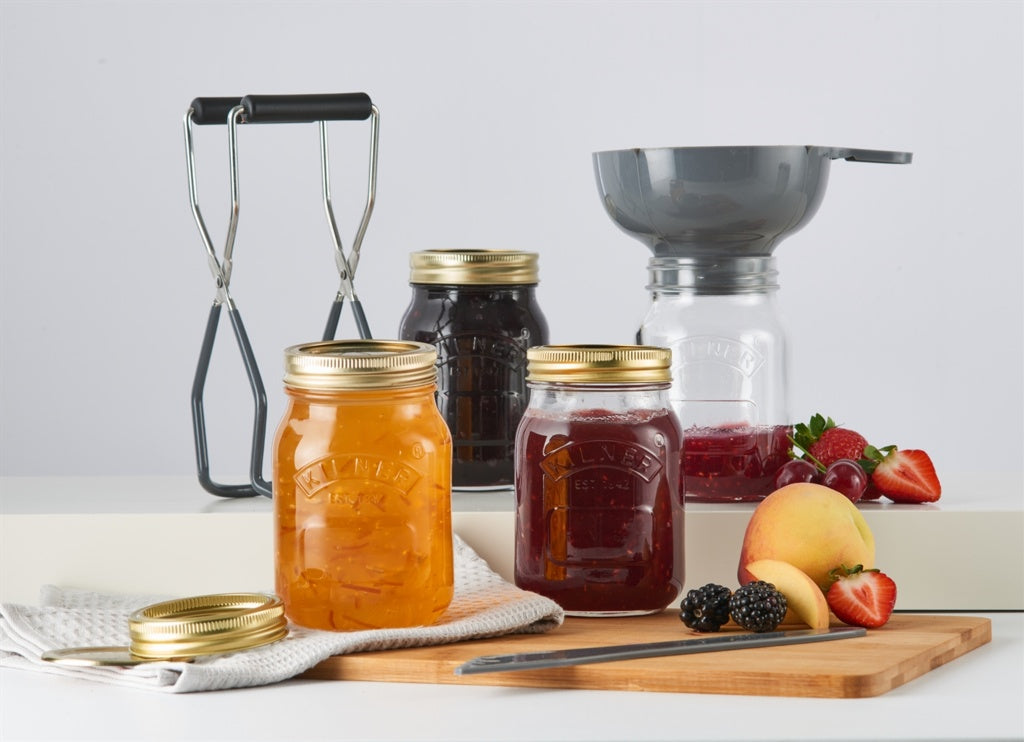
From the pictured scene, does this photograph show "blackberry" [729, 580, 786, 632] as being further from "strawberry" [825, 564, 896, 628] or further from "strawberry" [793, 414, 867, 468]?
"strawberry" [793, 414, 867, 468]

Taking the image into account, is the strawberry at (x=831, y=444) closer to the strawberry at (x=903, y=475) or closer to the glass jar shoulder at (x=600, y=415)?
the strawberry at (x=903, y=475)

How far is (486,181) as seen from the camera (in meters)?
2.78

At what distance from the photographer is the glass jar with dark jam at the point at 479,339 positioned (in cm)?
146

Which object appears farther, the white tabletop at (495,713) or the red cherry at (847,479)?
the red cherry at (847,479)

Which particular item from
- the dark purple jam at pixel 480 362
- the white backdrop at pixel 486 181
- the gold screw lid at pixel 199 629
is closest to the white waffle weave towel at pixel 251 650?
the gold screw lid at pixel 199 629

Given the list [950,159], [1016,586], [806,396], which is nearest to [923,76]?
[950,159]

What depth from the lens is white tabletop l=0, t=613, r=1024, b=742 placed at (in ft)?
3.28

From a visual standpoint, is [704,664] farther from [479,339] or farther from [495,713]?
[479,339]

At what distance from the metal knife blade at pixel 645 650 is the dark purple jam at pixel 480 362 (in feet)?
1.17

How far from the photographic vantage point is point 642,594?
1.27 meters

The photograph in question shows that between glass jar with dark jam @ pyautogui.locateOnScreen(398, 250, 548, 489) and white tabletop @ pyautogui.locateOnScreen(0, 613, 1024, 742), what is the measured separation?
15.0 inches

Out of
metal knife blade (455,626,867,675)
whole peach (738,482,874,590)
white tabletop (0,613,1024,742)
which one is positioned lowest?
white tabletop (0,613,1024,742)

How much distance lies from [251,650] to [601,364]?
347mm

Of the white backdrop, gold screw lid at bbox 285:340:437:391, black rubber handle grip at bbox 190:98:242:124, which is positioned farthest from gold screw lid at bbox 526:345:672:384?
the white backdrop
